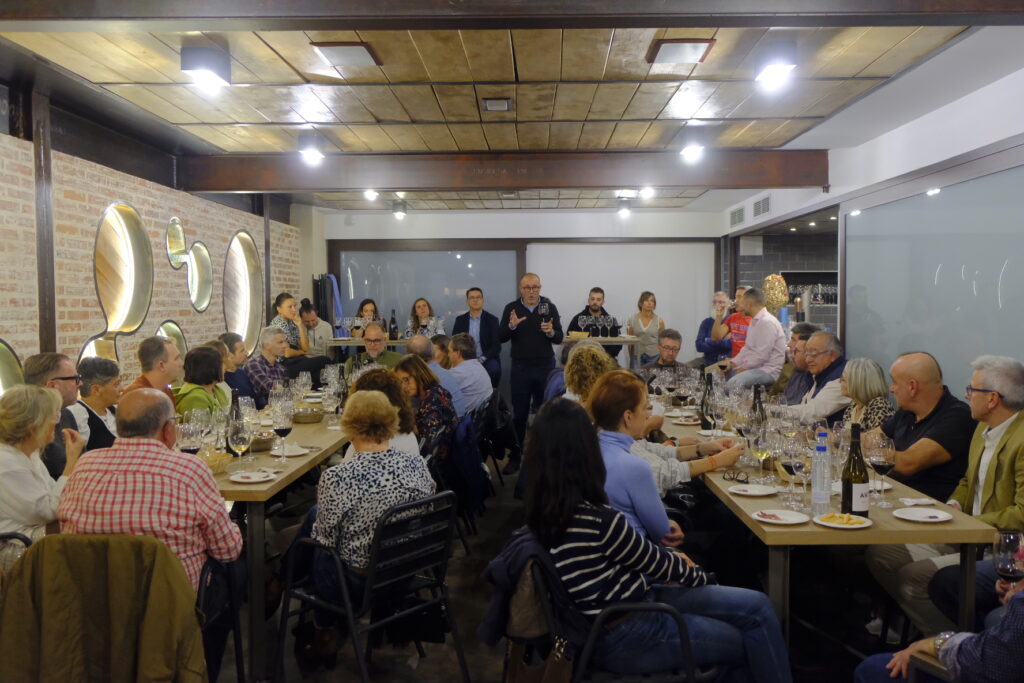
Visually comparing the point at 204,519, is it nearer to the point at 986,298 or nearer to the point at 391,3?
the point at 391,3

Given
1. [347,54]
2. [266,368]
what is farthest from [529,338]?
[347,54]

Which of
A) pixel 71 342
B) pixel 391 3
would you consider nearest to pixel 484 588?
pixel 391 3

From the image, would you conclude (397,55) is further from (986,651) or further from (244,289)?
(244,289)

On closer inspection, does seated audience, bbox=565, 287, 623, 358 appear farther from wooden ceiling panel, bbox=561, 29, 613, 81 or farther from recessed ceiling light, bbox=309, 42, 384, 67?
recessed ceiling light, bbox=309, 42, 384, 67

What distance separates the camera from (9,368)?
475 centimetres

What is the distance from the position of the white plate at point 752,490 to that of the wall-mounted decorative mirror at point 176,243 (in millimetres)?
5413

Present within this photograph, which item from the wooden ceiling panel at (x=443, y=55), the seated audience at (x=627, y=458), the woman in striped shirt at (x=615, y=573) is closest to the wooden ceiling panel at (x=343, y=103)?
the wooden ceiling panel at (x=443, y=55)

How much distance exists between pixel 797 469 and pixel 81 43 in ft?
12.9

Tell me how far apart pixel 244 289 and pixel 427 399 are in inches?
198

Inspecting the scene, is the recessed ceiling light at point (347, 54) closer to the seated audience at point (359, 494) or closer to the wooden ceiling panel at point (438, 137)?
the wooden ceiling panel at point (438, 137)

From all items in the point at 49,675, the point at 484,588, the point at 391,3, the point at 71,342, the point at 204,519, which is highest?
the point at 391,3

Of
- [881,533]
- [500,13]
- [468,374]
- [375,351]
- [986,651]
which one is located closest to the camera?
[986,651]

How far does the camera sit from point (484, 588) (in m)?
4.29

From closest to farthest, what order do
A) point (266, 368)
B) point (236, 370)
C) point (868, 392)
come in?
point (868, 392), point (236, 370), point (266, 368)
